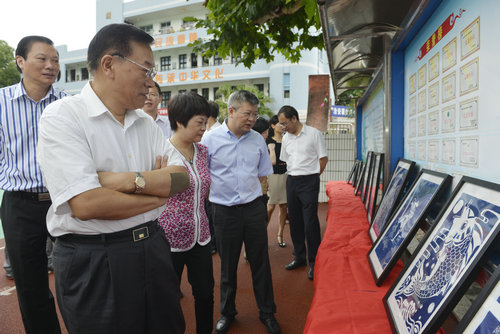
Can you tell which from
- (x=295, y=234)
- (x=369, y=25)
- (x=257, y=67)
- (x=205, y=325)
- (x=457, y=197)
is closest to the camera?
(x=457, y=197)

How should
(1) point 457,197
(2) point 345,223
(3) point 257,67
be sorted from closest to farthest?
(1) point 457,197 → (2) point 345,223 → (3) point 257,67

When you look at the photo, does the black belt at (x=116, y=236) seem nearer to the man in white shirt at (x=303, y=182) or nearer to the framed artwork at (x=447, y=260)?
the framed artwork at (x=447, y=260)

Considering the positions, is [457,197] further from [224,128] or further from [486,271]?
[224,128]

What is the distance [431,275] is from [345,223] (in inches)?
72.3

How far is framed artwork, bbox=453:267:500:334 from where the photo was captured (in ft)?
2.71

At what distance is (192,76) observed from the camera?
24.1 m

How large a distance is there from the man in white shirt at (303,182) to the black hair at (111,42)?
2.85 meters

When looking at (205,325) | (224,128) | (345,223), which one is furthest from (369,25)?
(205,325)

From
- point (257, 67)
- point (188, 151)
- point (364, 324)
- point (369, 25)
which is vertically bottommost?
point (364, 324)

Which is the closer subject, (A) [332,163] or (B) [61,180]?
(B) [61,180]

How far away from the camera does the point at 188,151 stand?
2273mm

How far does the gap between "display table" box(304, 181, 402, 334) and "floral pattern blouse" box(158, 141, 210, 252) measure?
83 centimetres

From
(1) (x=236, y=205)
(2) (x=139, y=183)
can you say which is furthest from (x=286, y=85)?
(2) (x=139, y=183)

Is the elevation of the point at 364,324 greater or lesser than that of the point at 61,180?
lesser
